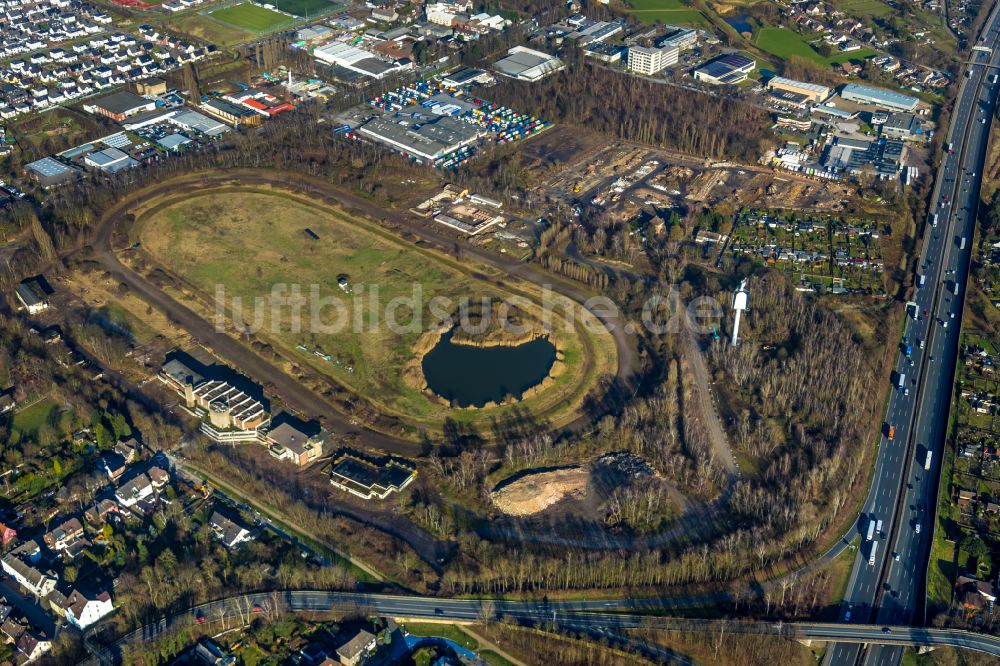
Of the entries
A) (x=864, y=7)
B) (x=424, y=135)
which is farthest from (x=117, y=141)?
(x=864, y=7)

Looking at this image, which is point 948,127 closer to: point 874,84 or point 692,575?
point 874,84

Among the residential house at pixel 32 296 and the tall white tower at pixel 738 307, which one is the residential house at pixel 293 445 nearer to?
the residential house at pixel 32 296

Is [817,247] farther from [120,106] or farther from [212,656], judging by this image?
[120,106]

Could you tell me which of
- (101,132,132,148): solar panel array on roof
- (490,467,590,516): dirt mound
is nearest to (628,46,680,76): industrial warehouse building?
(101,132,132,148): solar panel array on roof

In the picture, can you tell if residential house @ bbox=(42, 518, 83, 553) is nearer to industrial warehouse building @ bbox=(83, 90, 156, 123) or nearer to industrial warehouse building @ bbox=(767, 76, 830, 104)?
industrial warehouse building @ bbox=(83, 90, 156, 123)

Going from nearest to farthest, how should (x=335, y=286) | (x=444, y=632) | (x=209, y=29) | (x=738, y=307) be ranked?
1. (x=444, y=632)
2. (x=738, y=307)
3. (x=335, y=286)
4. (x=209, y=29)

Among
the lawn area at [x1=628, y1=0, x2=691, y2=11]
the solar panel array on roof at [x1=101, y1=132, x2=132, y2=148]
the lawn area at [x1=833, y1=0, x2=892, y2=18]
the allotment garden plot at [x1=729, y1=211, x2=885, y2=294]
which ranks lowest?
the allotment garden plot at [x1=729, y1=211, x2=885, y2=294]
